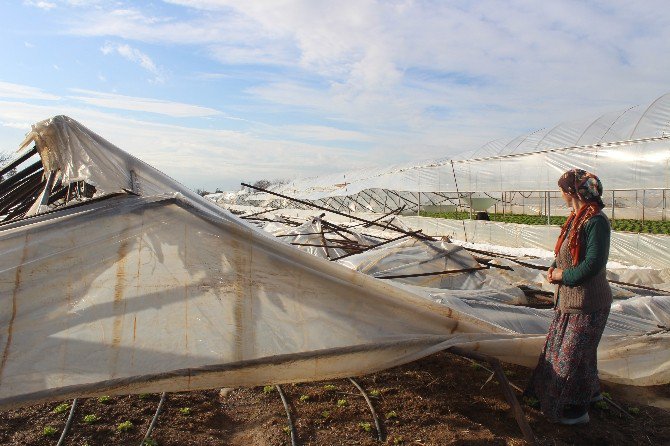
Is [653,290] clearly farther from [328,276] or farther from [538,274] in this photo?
[328,276]

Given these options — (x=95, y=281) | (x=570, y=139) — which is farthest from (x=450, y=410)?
(x=570, y=139)

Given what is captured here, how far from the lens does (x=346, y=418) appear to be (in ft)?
12.8

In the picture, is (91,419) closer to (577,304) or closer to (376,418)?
(376,418)

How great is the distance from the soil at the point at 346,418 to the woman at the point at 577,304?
0.95 ft

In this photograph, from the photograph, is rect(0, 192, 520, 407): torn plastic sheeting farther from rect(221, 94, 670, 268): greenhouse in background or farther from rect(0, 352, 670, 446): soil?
rect(221, 94, 670, 268): greenhouse in background

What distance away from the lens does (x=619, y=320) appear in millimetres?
4688

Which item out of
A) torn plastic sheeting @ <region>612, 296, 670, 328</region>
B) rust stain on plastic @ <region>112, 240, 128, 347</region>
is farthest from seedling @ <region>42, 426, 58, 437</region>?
torn plastic sheeting @ <region>612, 296, 670, 328</region>

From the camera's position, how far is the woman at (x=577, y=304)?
126 inches

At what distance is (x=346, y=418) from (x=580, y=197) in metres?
2.25

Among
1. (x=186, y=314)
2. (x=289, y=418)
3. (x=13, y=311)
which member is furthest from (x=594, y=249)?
(x=13, y=311)

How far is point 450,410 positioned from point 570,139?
53.1ft

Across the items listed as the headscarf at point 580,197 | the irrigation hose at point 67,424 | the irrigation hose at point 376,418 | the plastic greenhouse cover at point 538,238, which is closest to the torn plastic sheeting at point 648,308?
the headscarf at point 580,197

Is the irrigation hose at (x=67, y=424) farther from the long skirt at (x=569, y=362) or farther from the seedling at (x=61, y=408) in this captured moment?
the long skirt at (x=569, y=362)

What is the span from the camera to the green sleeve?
315cm
